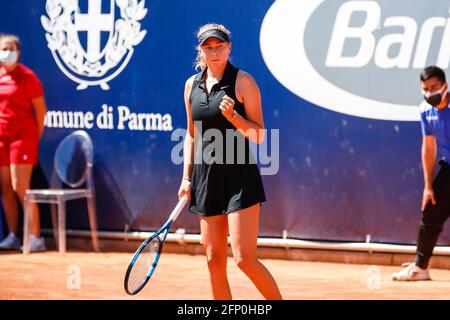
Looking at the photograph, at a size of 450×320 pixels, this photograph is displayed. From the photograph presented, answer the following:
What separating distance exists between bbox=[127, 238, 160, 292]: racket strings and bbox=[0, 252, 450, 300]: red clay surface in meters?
1.30

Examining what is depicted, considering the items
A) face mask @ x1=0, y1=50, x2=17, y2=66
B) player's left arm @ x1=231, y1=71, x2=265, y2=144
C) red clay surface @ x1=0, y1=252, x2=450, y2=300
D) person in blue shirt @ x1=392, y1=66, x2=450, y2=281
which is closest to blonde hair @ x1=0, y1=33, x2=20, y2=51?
face mask @ x1=0, y1=50, x2=17, y2=66

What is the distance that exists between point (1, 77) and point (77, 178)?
1.21 m

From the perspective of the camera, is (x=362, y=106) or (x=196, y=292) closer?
(x=196, y=292)

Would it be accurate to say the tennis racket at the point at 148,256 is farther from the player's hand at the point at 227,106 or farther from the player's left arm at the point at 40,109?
the player's left arm at the point at 40,109

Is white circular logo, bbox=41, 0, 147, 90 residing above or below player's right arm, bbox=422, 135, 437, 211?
above

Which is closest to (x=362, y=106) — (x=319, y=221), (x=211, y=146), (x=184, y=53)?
(x=319, y=221)

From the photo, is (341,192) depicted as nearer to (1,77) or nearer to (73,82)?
(73,82)

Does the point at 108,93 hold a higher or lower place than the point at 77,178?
higher

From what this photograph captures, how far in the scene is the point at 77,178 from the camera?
31.1ft

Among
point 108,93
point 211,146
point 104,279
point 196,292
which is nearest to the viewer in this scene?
point 211,146

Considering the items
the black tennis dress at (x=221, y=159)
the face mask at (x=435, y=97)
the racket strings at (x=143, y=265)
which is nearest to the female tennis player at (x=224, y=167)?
the black tennis dress at (x=221, y=159)

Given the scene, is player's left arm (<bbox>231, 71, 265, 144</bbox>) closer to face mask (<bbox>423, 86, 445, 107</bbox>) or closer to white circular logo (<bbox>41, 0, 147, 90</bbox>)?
face mask (<bbox>423, 86, 445, 107</bbox>)

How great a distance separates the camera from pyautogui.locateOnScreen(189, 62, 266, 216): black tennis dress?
5598 mm

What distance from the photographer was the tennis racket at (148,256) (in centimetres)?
573
